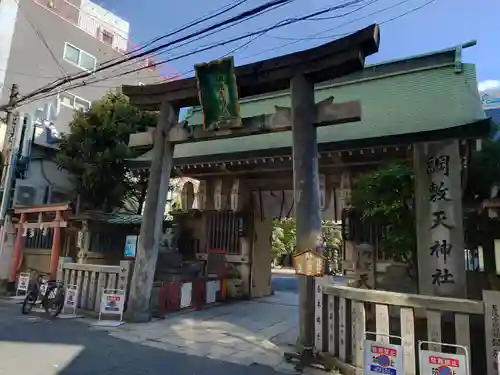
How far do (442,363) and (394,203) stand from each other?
3.99 metres

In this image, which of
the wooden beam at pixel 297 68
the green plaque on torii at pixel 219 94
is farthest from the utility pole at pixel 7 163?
the green plaque on torii at pixel 219 94

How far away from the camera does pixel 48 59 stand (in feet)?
66.7

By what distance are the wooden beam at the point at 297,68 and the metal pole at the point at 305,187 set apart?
35 centimetres

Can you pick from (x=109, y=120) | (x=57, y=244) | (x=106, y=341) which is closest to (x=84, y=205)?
(x=57, y=244)

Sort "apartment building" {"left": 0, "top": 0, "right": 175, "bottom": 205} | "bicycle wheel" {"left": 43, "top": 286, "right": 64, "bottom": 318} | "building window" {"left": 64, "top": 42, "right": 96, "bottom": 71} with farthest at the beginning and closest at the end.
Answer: "building window" {"left": 64, "top": 42, "right": 96, "bottom": 71} < "apartment building" {"left": 0, "top": 0, "right": 175, "bottom": 205} < "bicycle wheel" {"left": 43, "top": 286, "right": 64, "bottom": 318}

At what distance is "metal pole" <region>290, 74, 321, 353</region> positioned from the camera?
22.2 feet

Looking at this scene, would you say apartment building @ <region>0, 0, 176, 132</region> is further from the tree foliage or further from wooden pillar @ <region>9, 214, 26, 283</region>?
the tree foliage

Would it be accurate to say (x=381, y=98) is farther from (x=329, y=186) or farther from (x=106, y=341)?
(x=106, y=341)

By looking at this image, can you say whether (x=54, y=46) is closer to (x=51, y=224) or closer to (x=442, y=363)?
(x=51, y=224)

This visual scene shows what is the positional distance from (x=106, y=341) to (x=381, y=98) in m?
10.6

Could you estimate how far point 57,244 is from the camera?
13.0 meters

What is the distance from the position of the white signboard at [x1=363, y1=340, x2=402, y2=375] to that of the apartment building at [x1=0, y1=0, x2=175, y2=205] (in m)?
14.7

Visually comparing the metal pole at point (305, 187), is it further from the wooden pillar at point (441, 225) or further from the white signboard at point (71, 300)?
the white signboard at point (71, 300)

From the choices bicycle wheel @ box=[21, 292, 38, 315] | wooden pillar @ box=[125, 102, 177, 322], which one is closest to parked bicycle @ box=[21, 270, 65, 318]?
bicycle wheel @ box=[21, 292, 38, 315]
